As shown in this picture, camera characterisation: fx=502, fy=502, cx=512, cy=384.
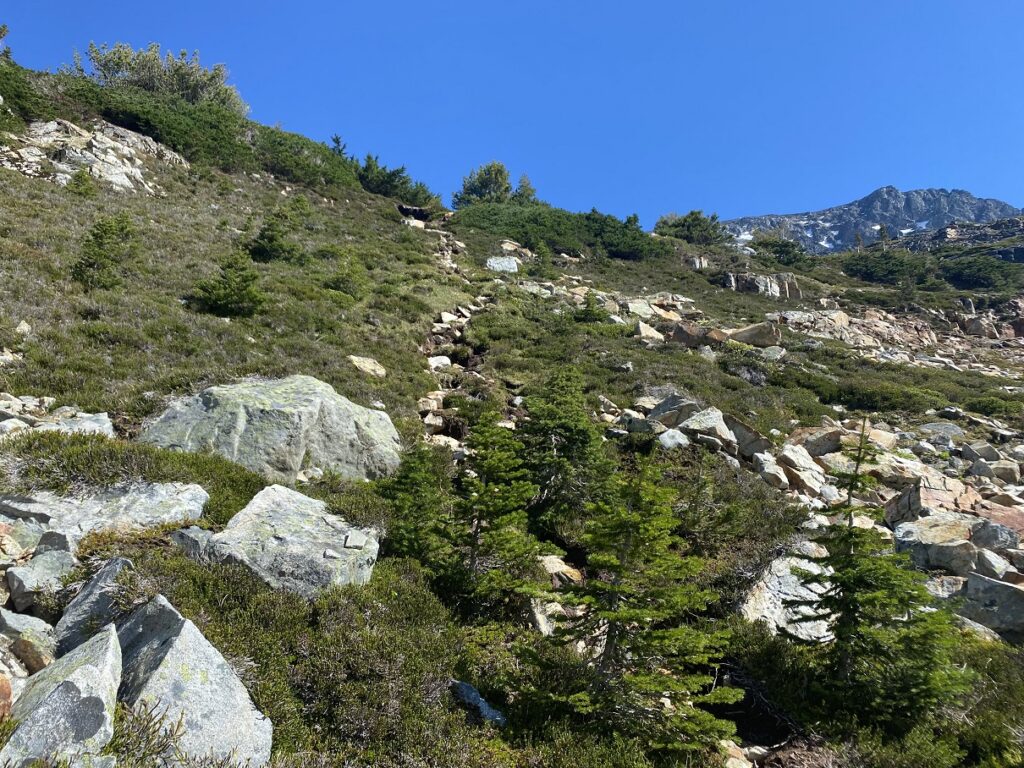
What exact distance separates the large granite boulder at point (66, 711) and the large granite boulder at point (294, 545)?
1795 millimetres

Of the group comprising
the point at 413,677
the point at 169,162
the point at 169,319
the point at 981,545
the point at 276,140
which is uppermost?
the point at 276,140

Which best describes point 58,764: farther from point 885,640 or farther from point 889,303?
point 889,303

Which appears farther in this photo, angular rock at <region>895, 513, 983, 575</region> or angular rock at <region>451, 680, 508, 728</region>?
angular rock at <region>895, 513, 983, 575</region>

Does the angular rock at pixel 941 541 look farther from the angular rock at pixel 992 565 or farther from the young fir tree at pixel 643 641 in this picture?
the young fir tree at pixel 643 641

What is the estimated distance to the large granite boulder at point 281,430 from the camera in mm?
8008

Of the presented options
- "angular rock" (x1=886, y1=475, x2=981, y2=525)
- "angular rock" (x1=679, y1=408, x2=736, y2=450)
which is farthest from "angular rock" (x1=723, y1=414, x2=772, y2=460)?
"angular rock" (x1=886, y1=475, x2=981, y2=525)

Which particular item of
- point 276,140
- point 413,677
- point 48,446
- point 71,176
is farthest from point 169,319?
point 276,140

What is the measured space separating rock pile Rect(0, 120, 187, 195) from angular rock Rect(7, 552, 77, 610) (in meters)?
24.9

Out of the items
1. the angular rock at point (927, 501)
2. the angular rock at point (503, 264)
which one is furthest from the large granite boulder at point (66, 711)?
the angular rock at point (503, 264)

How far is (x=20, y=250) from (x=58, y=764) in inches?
627

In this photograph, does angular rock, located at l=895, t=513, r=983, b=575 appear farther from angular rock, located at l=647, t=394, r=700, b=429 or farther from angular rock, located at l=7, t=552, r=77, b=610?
angular rock, located at l=7, t=552, r=77, b=610

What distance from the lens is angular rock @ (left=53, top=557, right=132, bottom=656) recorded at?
4109mm

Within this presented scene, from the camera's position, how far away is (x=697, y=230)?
2384 inches

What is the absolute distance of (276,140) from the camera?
41031mm
